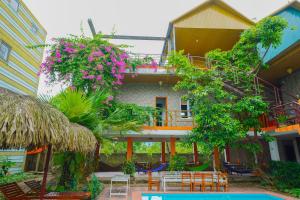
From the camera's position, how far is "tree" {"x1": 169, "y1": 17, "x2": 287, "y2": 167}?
9.15m

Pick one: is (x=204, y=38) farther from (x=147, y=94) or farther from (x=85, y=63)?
(x=85, y=63)

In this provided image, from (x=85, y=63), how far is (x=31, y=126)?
7243 millimetres

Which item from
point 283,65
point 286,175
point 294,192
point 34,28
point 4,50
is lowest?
point 294,192

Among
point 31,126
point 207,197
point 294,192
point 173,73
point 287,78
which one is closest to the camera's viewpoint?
point 31,126

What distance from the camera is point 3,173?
1071 cm

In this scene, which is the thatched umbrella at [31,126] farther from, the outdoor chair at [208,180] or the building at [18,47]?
the building at [18,47]

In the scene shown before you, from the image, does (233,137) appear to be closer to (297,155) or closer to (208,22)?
(297,155)

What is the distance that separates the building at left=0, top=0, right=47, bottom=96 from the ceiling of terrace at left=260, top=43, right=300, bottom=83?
1558 cm

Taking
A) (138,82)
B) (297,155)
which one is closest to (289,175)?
(297,155)

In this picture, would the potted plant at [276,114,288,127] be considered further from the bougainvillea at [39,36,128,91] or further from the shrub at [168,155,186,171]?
the bougainvillea at [39,36,128,91]

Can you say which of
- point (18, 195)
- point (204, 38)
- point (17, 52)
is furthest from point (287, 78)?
point (17, 52)

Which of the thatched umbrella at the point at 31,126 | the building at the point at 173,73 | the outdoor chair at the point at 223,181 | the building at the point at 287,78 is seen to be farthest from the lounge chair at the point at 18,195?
the building at the point at 287,78

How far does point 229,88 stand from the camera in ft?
37.0

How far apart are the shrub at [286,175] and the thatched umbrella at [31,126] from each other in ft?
30.7
